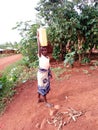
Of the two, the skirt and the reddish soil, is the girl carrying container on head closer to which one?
the skirt

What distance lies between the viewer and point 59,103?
525 cm

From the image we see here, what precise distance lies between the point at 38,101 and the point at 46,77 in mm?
502

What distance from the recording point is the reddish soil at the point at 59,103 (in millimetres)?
4652

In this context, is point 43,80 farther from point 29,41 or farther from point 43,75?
point 29,41

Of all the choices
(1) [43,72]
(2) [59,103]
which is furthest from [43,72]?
(2) [59,103]

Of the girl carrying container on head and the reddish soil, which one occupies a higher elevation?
the girl carrying container on head

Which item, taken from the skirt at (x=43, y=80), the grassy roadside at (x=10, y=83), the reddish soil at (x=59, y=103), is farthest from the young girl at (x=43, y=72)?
the grassy roadside at (x=10, y=83)

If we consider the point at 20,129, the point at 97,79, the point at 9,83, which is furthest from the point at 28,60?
the point at 20,129

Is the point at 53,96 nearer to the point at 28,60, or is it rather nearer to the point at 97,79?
the point at 97,79

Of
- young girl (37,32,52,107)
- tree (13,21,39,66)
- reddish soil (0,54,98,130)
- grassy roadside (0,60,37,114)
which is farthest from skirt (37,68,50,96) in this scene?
tree (13,21,39,66)

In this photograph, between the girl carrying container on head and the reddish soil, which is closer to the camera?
the reddish soil

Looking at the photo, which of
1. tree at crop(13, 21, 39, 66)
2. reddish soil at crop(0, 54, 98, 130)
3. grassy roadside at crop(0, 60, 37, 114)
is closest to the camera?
reddish soil at crop(0, 54, 98, 130)

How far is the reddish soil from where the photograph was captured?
183 inches

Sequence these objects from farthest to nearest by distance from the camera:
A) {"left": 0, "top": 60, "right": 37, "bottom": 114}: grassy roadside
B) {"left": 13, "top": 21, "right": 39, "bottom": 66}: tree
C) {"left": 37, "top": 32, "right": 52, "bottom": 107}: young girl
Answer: {"left": 13, "top": 21, "right": 39, "bottom": 66}: tree < {"left": 0, "top": 60, "right": 37, "bottom": 114}: grassy roadside < {"left": 37, "top": 32, "right": 52, "bottom": 107}: young girl
